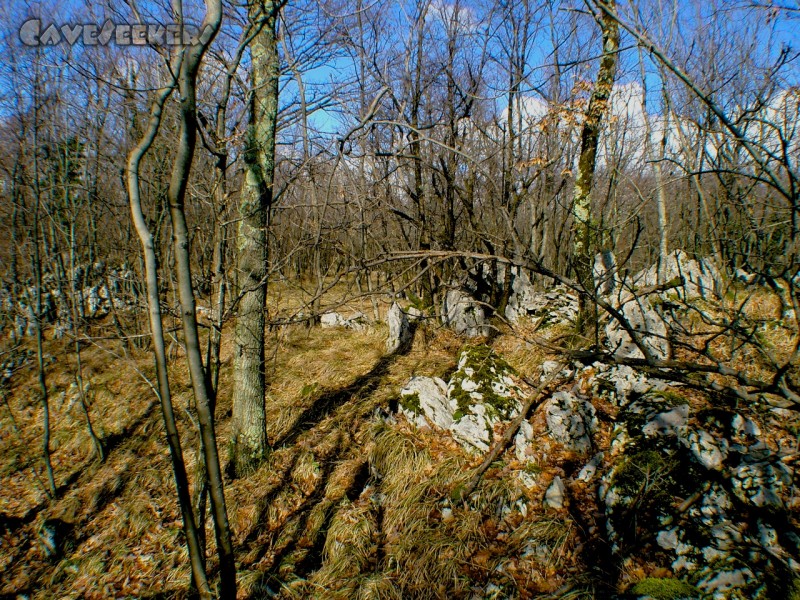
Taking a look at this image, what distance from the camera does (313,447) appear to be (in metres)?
4.63

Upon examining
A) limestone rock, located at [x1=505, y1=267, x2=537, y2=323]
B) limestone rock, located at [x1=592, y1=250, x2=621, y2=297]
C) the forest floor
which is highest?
limestone rock, located at [x1=592, y1=250, x2=621, y2=297]

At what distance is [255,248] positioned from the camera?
3699 mm

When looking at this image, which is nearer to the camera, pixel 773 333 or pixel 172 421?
pixel 172 421

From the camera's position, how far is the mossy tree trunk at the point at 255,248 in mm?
3656

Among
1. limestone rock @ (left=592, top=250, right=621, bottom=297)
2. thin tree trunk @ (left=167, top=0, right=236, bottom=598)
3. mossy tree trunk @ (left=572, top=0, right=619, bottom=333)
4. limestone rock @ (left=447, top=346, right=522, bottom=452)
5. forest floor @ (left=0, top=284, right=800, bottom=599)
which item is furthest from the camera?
mossy tree trunk @ (left=572, top=0, right=619, bottom=333)

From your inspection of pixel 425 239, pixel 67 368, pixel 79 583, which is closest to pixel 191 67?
pixel 79 583

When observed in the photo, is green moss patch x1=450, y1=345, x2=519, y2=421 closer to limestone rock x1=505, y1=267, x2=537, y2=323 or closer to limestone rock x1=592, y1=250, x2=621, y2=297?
limestone rock x1=592, y1=250, x2=621, y2=297

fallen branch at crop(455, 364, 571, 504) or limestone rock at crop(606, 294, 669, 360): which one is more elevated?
limestone rock at crop(606, 294, 669, 360)

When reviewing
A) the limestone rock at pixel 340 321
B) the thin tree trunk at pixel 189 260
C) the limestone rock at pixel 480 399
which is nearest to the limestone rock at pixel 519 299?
the limestone rock at pixel 480 399

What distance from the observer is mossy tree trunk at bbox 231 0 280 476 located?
3656mm

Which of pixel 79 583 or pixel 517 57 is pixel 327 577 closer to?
pixel 79 583

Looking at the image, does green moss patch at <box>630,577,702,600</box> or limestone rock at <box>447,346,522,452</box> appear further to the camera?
limestone rock at <box>447,346,522,452</box>

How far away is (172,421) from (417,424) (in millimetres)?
2942

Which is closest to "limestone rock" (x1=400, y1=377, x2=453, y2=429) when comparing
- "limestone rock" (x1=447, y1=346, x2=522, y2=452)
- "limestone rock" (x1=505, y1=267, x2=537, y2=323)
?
"limestone rock" (x1=447, y1=346, x2=522, y2=452)
